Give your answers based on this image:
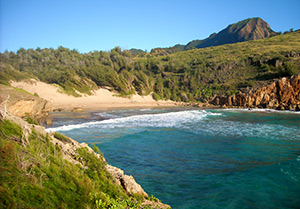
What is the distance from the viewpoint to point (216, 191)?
5.98 meters

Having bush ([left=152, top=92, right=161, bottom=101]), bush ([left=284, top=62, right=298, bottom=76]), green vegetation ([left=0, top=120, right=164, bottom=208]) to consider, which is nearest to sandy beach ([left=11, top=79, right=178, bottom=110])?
bush ([left=152, top=92, right=161, bottom=101])

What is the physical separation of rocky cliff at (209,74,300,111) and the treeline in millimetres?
2517

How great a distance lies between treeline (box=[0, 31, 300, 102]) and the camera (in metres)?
35.0

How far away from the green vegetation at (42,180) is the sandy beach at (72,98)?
22.5 metres

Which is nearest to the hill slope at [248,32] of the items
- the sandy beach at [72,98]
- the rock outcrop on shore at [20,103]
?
the sandy beach at [72,98]

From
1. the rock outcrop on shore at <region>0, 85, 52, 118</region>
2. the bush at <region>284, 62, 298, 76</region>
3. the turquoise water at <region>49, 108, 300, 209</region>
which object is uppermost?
the bush at <region>284, 62, 298, 76</region>

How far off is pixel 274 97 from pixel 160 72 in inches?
1206

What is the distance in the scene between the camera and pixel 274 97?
3078 cm

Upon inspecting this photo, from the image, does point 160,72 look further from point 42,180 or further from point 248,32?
point 248,32

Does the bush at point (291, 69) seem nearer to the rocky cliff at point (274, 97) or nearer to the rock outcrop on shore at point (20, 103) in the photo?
the rocky cliff at point (274, 97)

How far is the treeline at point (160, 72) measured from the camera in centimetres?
3500

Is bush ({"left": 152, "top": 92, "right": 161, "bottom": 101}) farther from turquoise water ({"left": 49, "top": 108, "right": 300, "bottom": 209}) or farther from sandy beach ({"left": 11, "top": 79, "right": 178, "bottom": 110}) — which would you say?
turquoise water ({"left": 49, "top": 108, "right": 300, "bottom": 209})

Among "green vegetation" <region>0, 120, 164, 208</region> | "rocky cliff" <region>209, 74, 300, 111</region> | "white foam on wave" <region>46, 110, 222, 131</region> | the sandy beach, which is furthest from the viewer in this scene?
"rocky cliff" <region>209, 74, 300, 111</region>

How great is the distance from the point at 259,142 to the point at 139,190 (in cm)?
997
